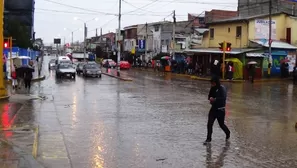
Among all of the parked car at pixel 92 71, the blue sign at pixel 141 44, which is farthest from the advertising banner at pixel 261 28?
the blue sign at pixel 141 44

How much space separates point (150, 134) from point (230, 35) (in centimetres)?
3784

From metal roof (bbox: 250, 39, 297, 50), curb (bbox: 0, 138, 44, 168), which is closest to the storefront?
metal roof (bbox: 250, 39, 297, 50)

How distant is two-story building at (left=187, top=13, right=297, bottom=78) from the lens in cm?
4225

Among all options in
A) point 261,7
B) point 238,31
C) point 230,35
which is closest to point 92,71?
point 230,35

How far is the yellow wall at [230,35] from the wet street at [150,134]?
26.6 metres

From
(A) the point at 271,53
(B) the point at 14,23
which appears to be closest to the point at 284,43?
(A) the point at 271,53

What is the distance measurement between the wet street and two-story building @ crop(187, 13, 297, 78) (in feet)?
75.6

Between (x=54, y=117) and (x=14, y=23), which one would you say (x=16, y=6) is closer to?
(x=14, y=23)

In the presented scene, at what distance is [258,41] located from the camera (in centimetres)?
4409

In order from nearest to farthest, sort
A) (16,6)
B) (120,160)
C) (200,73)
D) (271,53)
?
(120,160) < (271,53) < (200,73) < (16,6)

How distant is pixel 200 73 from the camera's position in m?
49.1

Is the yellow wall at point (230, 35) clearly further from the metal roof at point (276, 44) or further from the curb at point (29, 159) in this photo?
the curb at point (29, 159)

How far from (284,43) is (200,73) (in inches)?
382

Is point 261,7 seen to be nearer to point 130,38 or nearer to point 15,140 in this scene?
point 130,38
